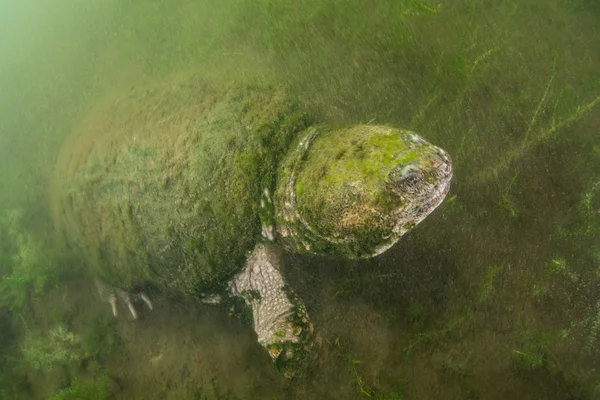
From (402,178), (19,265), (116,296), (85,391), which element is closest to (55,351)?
(85,391)

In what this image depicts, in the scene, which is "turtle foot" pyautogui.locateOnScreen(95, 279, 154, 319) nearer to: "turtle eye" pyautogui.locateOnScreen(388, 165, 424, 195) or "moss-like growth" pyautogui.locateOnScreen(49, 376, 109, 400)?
"moss-like growth" pyautogui.locateOnScreen(49, 376, 109, 400)

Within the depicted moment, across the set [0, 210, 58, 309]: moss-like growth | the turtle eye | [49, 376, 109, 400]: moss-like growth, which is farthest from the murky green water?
[0, 210, 58, 309]: moss-like growth

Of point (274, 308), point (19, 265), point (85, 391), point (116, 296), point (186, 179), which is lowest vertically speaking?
point (85, 391)

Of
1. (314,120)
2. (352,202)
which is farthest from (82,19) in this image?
(352,202)

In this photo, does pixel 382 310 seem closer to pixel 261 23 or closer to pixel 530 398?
pixel 530 398

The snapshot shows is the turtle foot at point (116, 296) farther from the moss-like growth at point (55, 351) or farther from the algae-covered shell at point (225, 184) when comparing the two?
the moss-like growth at point (55, 351)

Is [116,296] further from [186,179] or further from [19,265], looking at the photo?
[186,179]
